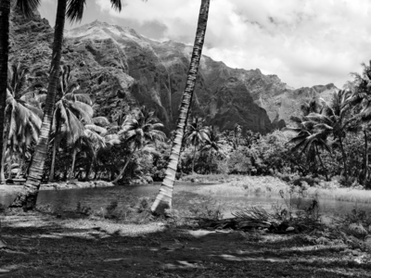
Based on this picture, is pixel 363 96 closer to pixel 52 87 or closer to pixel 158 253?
pixel 52 87

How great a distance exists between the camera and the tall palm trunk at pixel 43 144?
12375mm

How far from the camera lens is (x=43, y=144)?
12906mm

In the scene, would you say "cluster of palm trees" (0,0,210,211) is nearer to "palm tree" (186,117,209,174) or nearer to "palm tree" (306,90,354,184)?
"palm tree" (306,90,354,184)

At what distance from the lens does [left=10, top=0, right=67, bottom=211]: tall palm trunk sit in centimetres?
1238

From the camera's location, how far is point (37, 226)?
9.40 metres

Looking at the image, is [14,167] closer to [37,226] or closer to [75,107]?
[75,107]

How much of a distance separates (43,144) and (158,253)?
7.99 meters

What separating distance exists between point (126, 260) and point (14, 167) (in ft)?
193

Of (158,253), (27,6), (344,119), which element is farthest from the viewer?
(344,119)

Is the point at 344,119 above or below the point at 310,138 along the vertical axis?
above

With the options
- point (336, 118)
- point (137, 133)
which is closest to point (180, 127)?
point (336, 118)

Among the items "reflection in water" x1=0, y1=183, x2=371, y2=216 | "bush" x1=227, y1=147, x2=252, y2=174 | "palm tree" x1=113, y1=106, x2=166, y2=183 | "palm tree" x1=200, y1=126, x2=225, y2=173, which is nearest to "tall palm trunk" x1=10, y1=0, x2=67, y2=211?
"reflection in water" x1=0, y1=183, x2=371, y2=216

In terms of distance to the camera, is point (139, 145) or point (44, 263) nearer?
point (44, 263)
